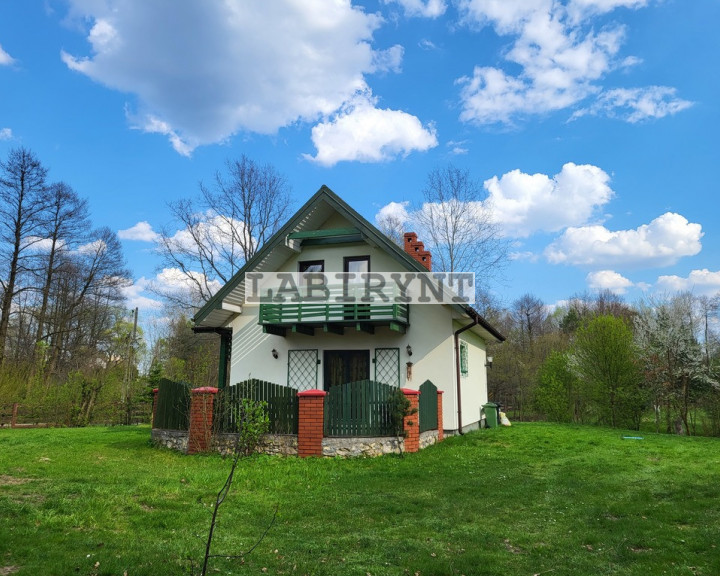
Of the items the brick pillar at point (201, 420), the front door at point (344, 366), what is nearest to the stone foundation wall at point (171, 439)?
the brick pillar at point (201, 420)

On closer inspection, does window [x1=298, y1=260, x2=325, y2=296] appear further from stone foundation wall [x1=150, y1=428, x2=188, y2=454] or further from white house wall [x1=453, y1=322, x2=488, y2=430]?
stone foundation wall [x1=150, y1=428, x2=188, y2=454]

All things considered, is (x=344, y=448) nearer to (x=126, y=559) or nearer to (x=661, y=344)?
(x=126, y=559)

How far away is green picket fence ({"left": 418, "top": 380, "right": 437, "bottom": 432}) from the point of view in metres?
12.8

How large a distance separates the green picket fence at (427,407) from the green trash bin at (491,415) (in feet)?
15.2

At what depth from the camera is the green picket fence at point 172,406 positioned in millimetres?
12164

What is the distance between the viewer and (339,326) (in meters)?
15.5

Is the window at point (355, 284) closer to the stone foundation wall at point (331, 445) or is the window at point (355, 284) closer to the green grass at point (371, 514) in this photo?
the stone foundation wall at point (331, 445)

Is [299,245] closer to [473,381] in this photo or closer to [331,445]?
[331,445]

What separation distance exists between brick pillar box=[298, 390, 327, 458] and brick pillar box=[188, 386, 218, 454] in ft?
7.36

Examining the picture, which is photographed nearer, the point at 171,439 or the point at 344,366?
the point at 171,439

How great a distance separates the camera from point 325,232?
1557 centimetres

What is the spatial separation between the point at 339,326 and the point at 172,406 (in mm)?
5366

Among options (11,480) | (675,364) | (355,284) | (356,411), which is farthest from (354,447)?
(675,364)

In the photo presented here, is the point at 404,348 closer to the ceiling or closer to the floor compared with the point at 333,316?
closer to the floor
